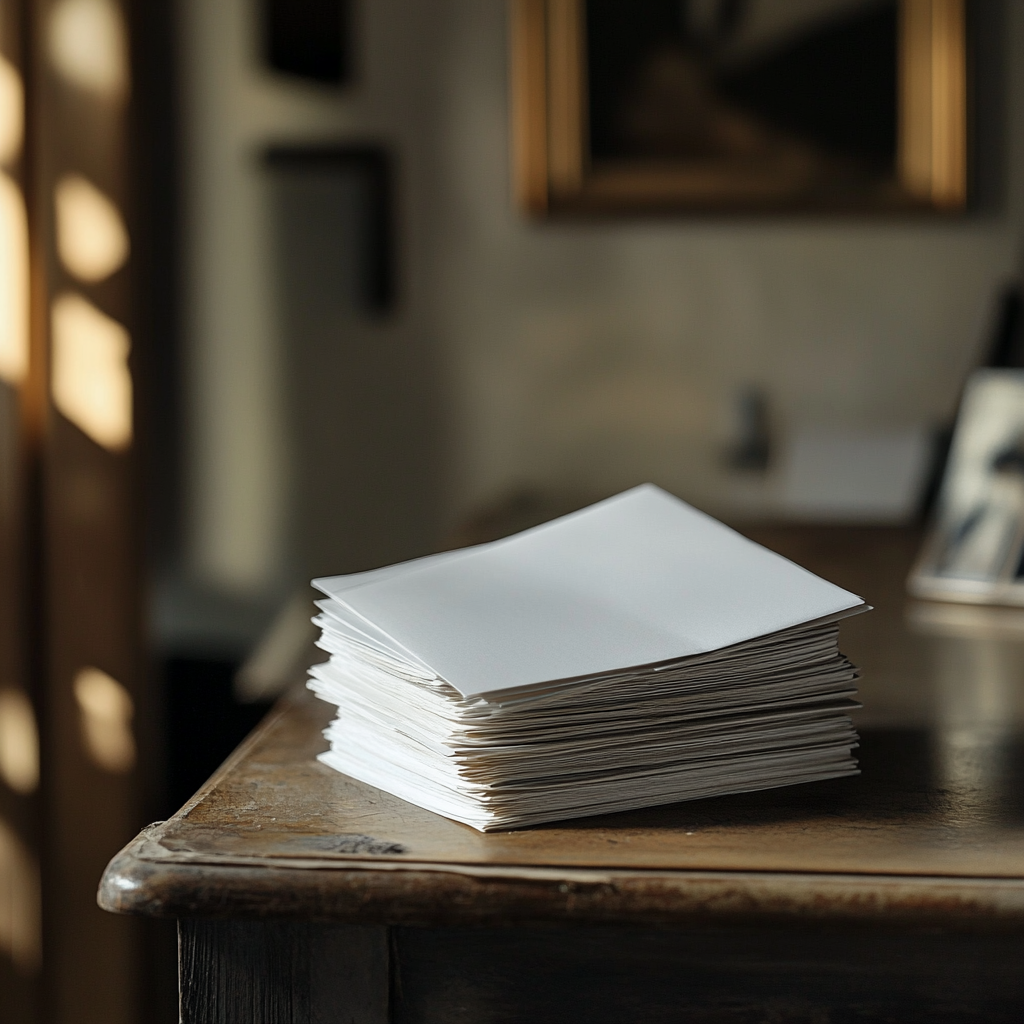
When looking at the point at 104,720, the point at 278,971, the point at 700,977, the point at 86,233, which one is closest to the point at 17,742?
the point at 104,720

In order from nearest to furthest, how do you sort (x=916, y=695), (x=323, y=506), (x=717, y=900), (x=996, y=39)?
(x=717, y=900)
(x=916, y=695)
(x=996, y=39)
(x=323, y=506)

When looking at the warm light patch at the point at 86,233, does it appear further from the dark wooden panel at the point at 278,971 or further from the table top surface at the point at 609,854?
the dark wooden panel at the point at 278,971

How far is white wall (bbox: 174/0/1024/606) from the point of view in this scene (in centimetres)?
260

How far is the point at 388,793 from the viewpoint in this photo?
2.17 feet

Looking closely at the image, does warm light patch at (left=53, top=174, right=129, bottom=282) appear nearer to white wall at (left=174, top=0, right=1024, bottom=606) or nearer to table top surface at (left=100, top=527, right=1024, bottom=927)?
white wall at (left=174, top=0, right=1024, bottom=606)

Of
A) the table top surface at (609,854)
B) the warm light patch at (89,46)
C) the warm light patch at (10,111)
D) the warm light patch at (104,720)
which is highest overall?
the warm light patch at (89,46)

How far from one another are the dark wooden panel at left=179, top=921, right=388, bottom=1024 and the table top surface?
29mm

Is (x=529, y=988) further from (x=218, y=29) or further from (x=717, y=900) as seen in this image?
(x=218, y=29)

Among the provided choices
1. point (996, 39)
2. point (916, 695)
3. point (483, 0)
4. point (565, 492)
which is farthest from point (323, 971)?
point (996, 39)

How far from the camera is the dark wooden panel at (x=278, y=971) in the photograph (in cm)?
57

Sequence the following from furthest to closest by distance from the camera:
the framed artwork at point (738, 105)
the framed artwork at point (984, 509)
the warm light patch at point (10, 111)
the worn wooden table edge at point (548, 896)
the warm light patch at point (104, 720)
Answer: the framed artwork at point (738, 105) → the warm light patch at point (104, 720) → the warm light patch at point (10, 111) → the framed artwork at point (984, 509) → the worn wooden table edge at point (548, 896)

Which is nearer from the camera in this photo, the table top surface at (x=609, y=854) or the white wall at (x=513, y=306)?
the table top surface at (x=609, y=854)

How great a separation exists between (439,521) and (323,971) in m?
2.15

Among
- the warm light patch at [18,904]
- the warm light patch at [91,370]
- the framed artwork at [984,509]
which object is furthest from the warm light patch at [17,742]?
the framed artwork at [984,509]
